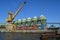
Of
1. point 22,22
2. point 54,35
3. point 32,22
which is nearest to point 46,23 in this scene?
point 32,22

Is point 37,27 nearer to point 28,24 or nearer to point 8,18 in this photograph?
point 28,24

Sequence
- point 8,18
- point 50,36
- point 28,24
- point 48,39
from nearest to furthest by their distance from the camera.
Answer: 1. point 48,39
2. point 50,36
3. point 8,18
4. point 28,24

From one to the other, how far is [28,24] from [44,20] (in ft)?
40.1

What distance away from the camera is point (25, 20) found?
114 metres

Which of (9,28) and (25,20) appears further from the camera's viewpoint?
(25,20)

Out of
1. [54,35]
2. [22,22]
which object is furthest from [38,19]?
[54,35]

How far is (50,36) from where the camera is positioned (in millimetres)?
32438

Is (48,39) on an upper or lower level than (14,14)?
lower

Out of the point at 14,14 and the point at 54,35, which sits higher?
the point at 14,14

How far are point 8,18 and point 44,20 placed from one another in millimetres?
22126

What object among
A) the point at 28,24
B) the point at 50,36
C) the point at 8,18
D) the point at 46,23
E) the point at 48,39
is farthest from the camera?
the point at 28,24

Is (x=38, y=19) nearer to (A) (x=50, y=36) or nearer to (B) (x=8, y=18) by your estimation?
(B) (x=8, y=18)

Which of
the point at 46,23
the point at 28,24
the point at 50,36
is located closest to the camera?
the point at 50,36

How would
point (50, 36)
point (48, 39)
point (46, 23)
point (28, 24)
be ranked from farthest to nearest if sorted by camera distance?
point (28, 24)
point (46, 23)
point (50, 36)
point (48, 39)
